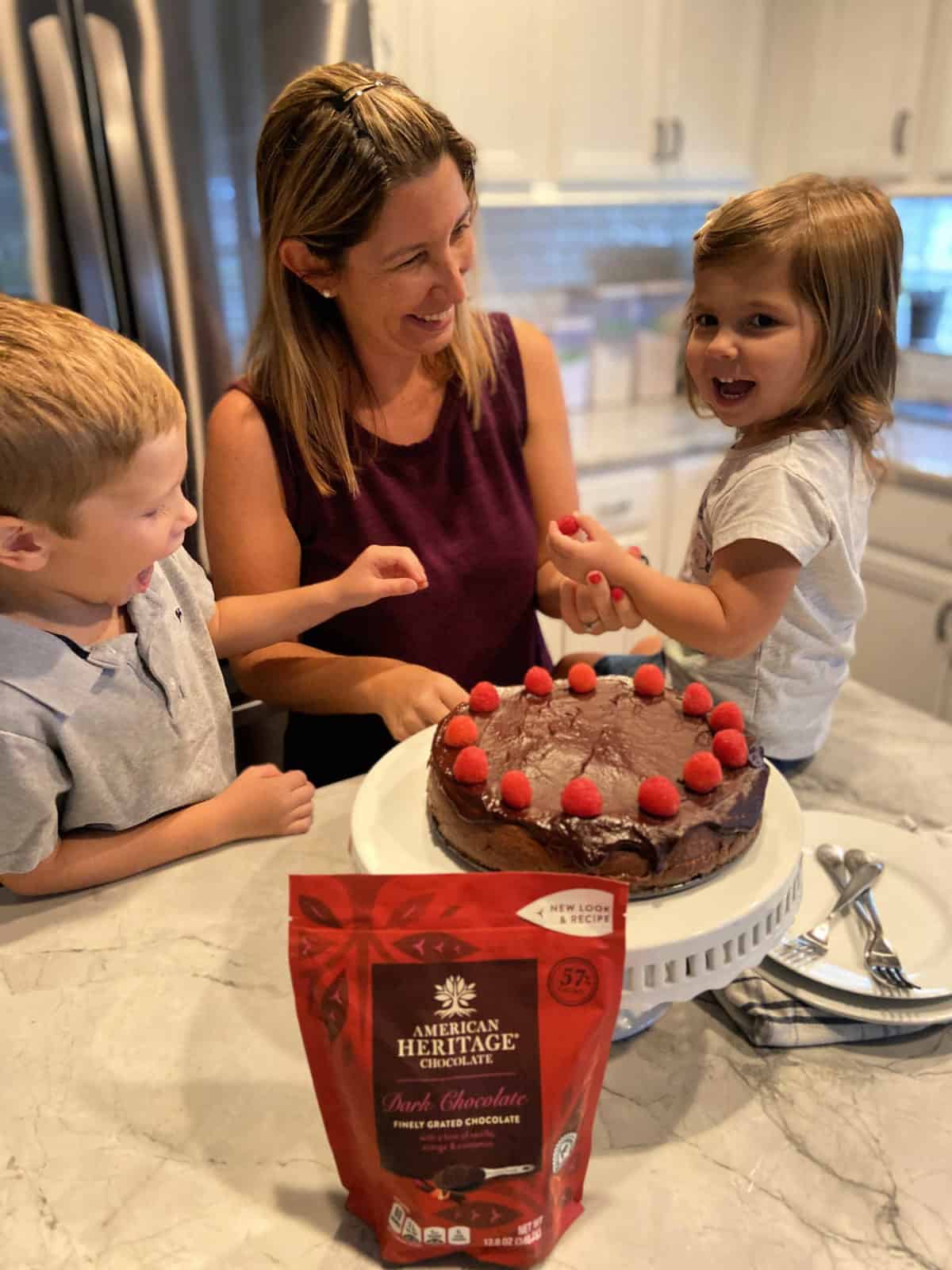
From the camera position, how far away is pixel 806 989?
73cm

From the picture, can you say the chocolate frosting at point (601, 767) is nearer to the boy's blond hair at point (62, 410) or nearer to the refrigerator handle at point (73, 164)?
the boy's blond hair at point (62, 410)

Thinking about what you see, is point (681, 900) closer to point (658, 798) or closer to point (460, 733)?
point (658, 798)

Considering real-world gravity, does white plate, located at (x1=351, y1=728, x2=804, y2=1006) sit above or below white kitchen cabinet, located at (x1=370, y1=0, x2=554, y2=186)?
below

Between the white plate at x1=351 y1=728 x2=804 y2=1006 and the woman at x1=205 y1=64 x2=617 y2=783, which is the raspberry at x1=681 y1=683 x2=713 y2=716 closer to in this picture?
the white plate at x1=351 y1=728 x2=804 y2=1006

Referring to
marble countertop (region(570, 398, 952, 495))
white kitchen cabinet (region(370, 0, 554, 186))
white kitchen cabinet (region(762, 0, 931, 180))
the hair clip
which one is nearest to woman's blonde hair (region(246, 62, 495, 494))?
the hair clip

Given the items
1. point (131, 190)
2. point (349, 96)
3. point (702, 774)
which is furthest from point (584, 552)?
point (131, 190)

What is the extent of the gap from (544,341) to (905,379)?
191 centimetres

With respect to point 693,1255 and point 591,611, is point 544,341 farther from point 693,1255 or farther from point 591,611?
point 693,1255

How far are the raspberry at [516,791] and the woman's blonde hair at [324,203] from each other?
65 centimetres

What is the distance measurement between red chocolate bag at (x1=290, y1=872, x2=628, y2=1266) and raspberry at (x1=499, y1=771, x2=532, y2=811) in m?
0.14

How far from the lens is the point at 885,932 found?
2.60 ft

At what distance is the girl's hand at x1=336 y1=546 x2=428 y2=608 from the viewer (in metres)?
0.95

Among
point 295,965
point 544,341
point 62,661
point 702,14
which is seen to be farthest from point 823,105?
point 295,965

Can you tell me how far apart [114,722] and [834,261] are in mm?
778
